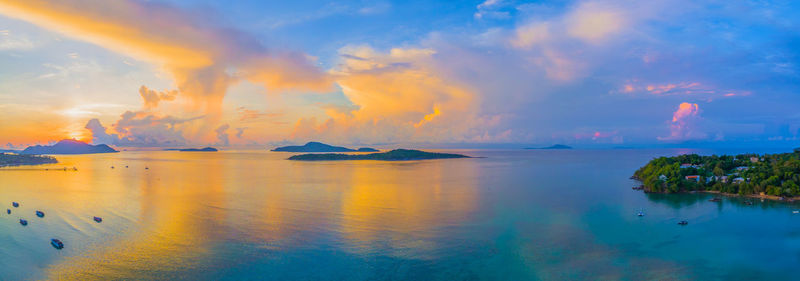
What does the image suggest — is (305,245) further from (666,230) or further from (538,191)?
(538,191)

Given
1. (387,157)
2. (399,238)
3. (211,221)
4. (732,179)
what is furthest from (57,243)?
(387,157)

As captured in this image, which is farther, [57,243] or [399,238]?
[399,238]

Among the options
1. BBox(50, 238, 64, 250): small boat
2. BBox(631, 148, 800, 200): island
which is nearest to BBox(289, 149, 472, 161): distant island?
BBox(631, 148, 800, 200): island

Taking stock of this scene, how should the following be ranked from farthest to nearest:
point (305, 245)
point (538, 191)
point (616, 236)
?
point (538, 191), point (616, 236), point (305, 245)

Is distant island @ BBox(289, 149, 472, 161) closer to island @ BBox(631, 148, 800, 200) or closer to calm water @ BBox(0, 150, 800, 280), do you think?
island @ BBox(631, 148, 800, 200)

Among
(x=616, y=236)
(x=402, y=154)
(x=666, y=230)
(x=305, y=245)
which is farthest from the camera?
(x=402, y=154)

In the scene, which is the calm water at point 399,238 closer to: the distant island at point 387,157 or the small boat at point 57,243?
the small boat at point 57,243

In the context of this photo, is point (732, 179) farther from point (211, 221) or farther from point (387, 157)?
point (387, 157)

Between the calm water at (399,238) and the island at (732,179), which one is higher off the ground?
the island at (732,179)

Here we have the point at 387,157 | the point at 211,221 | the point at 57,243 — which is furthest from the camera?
the point at 387,157

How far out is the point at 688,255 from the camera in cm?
2611

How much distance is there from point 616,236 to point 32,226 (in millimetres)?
50180

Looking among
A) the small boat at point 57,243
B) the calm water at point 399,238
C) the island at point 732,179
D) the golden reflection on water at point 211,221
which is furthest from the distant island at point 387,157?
the small boat at point 57,243

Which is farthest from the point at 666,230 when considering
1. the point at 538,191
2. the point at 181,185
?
the point at 181,185
